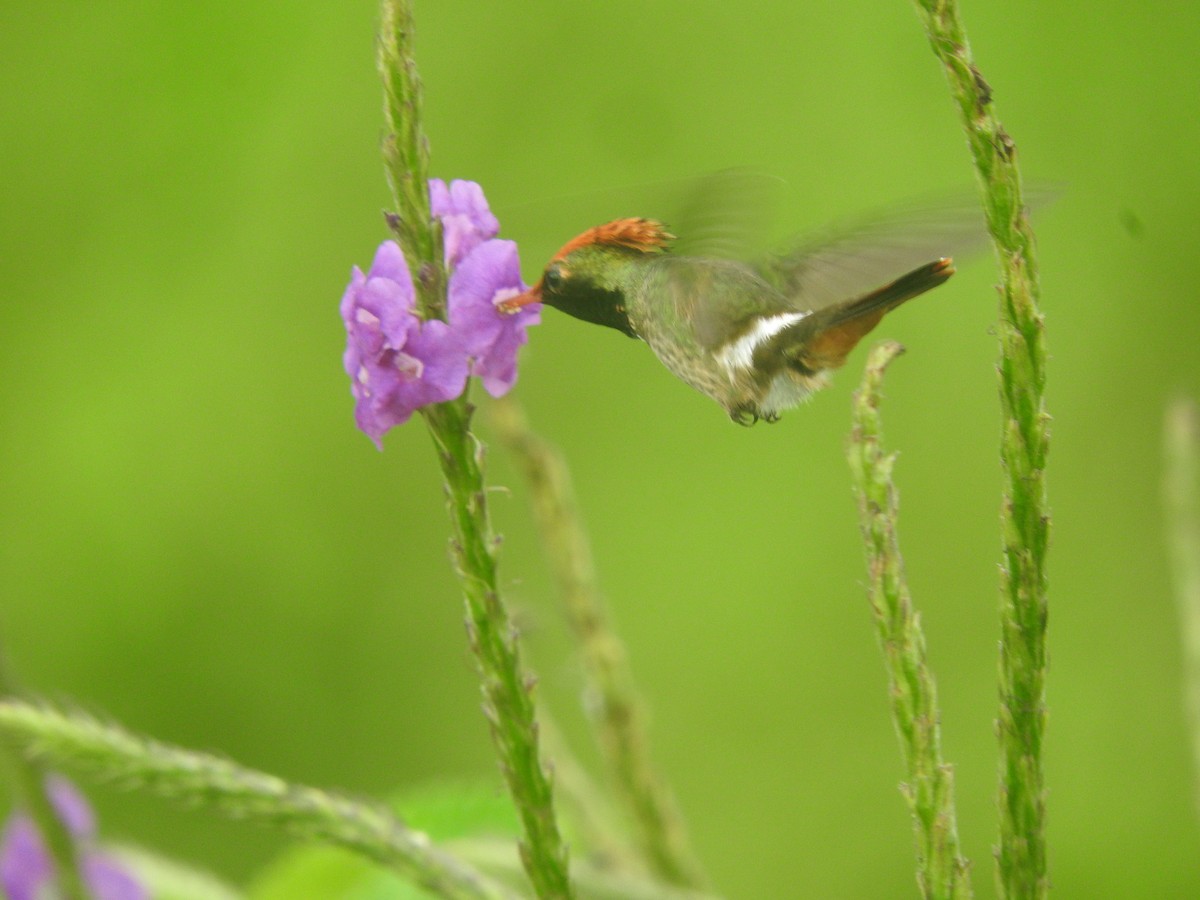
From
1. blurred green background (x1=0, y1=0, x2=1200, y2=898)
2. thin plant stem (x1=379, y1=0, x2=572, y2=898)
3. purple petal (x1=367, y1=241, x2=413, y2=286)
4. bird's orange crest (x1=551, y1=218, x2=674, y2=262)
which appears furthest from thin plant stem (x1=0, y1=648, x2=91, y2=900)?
blurred green background (x1=0, y1=0, x2=1200, y2=898)

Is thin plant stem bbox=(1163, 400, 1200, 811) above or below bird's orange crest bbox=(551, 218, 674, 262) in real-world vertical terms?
below

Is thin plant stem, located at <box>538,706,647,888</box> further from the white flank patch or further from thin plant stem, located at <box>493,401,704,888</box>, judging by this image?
the white flank patch

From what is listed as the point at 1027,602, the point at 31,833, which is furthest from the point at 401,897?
the point at 1027,602

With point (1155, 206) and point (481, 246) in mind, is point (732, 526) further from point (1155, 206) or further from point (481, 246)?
point (481, 246)

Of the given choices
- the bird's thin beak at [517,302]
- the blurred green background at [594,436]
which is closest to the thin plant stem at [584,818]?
the bird's thin beak at [517,302]

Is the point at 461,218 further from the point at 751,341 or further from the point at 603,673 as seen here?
the point at 603,673

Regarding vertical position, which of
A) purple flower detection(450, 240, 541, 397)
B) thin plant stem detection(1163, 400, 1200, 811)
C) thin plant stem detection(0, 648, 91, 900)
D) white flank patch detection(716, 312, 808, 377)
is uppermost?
purple flower detection(450, 240, 541, 397)

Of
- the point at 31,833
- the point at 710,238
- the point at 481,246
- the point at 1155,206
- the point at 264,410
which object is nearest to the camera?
the point at 481,246

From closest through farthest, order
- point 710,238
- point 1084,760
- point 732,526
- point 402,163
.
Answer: point 402,163
point 710,238
point 1084,760
point 732,526
